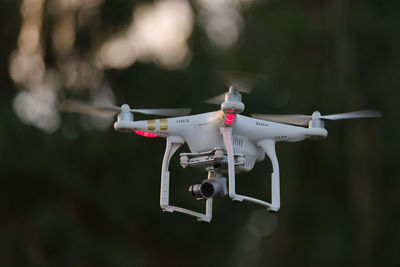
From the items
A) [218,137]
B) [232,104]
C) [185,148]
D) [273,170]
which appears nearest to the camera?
[232,104]

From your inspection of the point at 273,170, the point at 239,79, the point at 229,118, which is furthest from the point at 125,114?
the point at 273,170

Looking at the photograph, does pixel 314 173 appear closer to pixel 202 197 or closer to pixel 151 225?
pixel 151 225

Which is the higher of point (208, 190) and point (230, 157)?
point (230, 157)

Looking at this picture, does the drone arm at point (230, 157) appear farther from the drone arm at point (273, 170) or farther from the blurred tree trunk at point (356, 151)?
the blurred tree trunk at point (356, 151)

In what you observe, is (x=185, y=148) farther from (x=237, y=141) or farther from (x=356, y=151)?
(x=237, y=141)

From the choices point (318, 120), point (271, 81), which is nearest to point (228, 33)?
point (271, 81)

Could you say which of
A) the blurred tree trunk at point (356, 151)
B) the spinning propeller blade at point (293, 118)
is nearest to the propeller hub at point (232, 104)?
the spinning propeller blade at point (293, 118)
